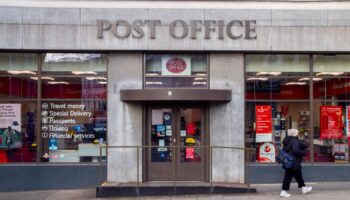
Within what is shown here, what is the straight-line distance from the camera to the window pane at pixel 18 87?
13758mm

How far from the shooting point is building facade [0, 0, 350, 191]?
44.0 ft

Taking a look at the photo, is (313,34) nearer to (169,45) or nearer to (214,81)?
(214,81)

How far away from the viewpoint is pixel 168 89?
43.1 ft

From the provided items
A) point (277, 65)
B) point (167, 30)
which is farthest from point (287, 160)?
point (167, 30)

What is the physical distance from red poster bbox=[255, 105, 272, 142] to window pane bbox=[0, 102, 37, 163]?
6.19 m

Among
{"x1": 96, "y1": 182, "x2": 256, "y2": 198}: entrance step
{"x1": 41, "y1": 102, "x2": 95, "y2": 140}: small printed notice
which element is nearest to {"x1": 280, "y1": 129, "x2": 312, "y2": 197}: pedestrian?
{"x1": 96, "y1": 182, "x2": 256, "y2": 198}: entrance step

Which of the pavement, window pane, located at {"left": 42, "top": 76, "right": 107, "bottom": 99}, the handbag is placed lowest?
the pavement

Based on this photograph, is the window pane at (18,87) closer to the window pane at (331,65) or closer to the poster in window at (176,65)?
the poster in window at (176,65)

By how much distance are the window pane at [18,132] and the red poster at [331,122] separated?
8025 millimetres

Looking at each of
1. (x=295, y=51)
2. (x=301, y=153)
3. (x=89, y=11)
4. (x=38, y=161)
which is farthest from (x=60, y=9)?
(x=301, y=153)

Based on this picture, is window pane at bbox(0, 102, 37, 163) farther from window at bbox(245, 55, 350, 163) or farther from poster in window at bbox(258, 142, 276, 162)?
poster in window at bbox(258, 142, 276, 162)

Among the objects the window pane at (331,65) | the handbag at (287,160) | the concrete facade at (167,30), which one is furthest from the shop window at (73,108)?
the window pane at (331,65)

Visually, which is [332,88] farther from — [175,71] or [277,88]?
[175,71]

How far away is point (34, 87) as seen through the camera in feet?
45.1
